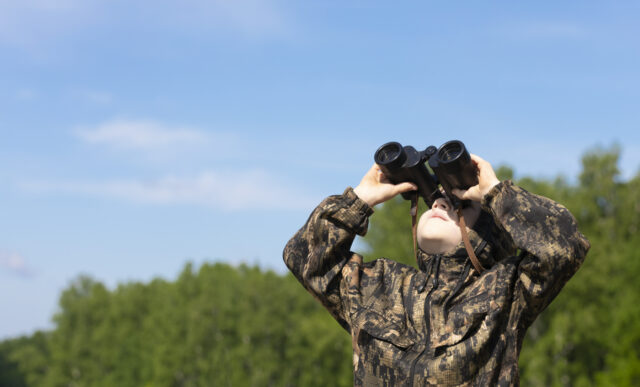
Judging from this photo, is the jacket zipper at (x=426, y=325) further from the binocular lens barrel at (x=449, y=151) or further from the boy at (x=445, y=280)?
the binocular lens barrel at (x=449, y=151)

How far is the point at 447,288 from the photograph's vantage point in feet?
17.4

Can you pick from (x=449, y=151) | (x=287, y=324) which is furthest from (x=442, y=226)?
(x=287, y=324)

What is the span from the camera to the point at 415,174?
5531mm

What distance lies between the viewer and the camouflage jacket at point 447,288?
4.93 meters

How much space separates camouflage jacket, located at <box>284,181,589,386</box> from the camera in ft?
16.2

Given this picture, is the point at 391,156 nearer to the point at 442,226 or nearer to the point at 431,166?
the point at 431,166

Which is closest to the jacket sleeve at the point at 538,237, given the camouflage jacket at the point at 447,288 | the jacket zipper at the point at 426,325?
the camouflage jacket at the point at 447,288

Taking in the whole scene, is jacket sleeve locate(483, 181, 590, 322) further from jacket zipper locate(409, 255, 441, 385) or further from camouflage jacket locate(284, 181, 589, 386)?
jacket zipper locate(409, 255, 441, 385)

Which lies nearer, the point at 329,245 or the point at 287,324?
the point at 329,245

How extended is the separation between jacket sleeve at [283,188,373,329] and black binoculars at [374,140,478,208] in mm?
346

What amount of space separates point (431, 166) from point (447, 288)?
2.81 ft

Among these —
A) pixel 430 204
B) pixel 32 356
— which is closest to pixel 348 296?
pixel 430 204

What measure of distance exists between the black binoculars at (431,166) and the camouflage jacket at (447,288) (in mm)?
258

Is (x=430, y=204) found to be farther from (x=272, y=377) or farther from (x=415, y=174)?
(x=272, y=377)
